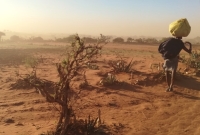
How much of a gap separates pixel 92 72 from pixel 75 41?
449 centimetres

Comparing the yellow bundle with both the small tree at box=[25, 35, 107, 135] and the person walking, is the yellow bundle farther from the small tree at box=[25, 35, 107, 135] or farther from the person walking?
the small tree at box=[25, 35, 107, 135]

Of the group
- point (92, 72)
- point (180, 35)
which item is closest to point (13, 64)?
point (92, 72)

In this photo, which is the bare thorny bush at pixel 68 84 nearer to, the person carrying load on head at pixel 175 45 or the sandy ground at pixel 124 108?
the sandy ground at pixel 124 108

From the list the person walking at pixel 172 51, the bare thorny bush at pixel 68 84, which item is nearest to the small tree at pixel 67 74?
the bare thorny bush at pixel 68 84

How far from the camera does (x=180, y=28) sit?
5828mm

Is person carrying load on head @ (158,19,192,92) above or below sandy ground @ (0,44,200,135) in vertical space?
above

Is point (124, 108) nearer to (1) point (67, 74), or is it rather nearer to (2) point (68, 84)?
(2) point (68, 84)

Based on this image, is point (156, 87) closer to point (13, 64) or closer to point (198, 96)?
point (198, 96)

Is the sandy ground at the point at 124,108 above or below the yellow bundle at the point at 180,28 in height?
below

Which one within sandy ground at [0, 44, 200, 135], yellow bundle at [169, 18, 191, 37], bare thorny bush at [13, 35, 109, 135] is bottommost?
sandy ground at [0, 44, 200, 135]

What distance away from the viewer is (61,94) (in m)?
3.60

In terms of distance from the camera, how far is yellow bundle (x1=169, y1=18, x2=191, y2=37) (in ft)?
19.2

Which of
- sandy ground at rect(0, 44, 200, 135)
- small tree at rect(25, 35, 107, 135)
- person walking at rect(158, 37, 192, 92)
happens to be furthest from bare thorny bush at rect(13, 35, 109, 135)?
person walking at rect(158, 37, 192, 92)

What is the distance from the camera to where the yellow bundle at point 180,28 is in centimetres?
584
